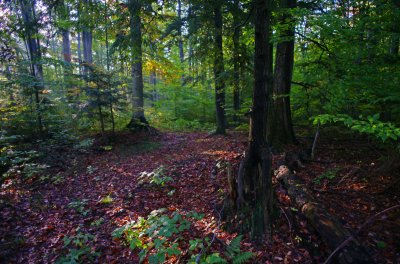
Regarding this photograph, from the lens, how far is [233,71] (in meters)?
9.48

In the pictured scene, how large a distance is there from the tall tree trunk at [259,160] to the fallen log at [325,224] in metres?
0.60

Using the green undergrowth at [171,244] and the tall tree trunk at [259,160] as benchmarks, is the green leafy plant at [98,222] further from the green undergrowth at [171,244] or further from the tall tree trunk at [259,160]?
the tall tree trunk at [259,160]

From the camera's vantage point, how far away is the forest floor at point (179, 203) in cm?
354

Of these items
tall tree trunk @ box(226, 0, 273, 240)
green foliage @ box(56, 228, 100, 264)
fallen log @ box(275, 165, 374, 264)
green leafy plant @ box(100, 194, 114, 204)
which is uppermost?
tall tree trunk @ box(226, 0, 273, 240)

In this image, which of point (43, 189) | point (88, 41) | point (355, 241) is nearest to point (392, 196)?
point (355, 241)

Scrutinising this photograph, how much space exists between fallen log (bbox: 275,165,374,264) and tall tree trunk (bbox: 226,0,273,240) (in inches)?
23.5

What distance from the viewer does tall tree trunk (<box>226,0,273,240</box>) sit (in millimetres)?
3621

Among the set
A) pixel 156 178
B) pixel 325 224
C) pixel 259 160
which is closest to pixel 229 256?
pixel 325 224

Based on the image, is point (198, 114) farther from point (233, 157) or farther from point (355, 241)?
point (355, 241)

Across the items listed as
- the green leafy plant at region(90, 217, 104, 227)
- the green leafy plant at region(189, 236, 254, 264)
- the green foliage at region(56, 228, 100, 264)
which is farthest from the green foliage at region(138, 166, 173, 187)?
the green leafy plant at region(189, 236, 254, 264)

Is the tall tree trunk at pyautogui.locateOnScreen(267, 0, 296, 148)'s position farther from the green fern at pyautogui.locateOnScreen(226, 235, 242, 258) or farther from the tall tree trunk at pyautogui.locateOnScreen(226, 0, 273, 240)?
the green fern at pyautogui.locateOnScreen(226, 235, 242, 258)

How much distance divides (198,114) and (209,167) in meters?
11.6

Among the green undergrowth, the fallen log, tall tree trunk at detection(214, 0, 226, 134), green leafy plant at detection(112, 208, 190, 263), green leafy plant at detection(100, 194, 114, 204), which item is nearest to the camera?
the fallen log

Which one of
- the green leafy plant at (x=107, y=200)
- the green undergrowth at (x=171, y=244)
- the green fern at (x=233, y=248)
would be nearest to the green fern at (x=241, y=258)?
the green undergrowth at (x=171, y=244)
